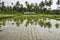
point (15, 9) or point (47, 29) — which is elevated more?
point (15, 9)

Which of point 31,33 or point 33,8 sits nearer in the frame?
point 31,33

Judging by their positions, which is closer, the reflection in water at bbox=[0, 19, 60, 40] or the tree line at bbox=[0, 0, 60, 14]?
the reflection in water at bbox=[0, 19, 60, 40]

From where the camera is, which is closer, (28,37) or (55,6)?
(28,37)

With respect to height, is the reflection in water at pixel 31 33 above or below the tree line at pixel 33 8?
below

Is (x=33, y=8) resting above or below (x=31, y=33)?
above

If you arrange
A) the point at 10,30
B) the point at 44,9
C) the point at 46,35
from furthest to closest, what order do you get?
the point at 44,9, the point at 10,30, the point at 46,35

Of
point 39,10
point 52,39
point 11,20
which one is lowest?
point 52,39

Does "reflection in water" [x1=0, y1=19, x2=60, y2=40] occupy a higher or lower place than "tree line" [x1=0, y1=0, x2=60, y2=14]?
lower

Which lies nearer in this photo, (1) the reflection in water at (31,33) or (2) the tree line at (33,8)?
(1) the reflection in water at (31,33)

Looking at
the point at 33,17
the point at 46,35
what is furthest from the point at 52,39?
the point at 33,17

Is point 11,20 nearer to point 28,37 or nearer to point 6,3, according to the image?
point 6,3

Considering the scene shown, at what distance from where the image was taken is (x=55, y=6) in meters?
2.68

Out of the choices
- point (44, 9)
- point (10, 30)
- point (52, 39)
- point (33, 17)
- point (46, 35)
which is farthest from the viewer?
point (33, 17)

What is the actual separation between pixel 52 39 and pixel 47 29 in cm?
54
